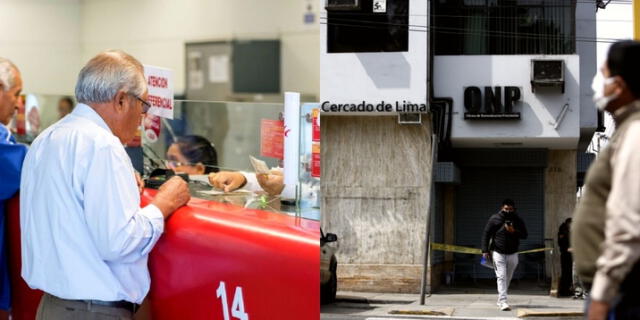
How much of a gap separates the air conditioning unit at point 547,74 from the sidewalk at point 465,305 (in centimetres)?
77

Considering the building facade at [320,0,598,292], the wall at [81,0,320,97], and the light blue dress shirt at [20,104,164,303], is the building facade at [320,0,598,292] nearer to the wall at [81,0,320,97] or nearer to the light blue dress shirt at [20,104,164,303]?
the wall at [81,0,320,97]

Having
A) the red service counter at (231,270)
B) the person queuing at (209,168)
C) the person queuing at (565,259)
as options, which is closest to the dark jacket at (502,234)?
the person queuing at (565,259)

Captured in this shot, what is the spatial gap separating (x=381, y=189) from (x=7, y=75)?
1.65m

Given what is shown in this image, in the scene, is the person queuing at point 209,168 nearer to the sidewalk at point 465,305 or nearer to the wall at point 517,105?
the sidewalk at point 465,305

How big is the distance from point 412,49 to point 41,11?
4.58 feet

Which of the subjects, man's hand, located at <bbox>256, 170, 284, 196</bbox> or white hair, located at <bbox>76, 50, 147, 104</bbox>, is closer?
white hair, located at <bbox>76, 50, 147, 104</bbox>

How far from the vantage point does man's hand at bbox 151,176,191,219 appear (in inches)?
78.2

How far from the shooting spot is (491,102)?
352 cm

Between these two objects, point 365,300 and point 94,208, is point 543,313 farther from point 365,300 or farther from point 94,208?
point 94,208

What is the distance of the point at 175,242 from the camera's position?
2041 mm

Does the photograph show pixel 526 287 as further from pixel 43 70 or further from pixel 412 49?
pixel 43 70

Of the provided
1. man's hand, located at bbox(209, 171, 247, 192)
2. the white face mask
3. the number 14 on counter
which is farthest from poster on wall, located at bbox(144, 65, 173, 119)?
the white face mask

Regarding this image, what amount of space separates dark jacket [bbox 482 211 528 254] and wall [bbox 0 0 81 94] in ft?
5.05

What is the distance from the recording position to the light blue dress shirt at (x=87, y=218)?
6.11 feet
